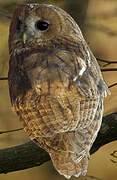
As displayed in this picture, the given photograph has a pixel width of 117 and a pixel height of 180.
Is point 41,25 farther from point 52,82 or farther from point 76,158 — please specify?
point 76,158

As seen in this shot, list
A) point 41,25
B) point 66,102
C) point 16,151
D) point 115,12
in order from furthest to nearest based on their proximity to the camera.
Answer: point 115,12 → point 16,151 → point 41,25 → point 66,102

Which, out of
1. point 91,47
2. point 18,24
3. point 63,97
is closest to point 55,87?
point 63,97

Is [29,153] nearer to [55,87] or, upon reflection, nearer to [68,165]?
[68,165]

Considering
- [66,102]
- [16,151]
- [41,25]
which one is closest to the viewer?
[66,102]

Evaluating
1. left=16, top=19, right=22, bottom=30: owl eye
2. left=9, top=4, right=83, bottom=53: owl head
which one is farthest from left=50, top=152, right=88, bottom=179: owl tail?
left=16, top=19, right=22, bottom=30: owl eye

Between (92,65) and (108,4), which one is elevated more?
(92,65)

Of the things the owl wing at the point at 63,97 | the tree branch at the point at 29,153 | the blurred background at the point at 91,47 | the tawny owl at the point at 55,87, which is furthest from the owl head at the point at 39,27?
the blurred background at the point at 91,47

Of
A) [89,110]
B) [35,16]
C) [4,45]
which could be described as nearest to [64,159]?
[89,110]

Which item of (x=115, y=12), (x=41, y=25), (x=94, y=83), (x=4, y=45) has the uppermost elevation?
(x=41, y=25)
